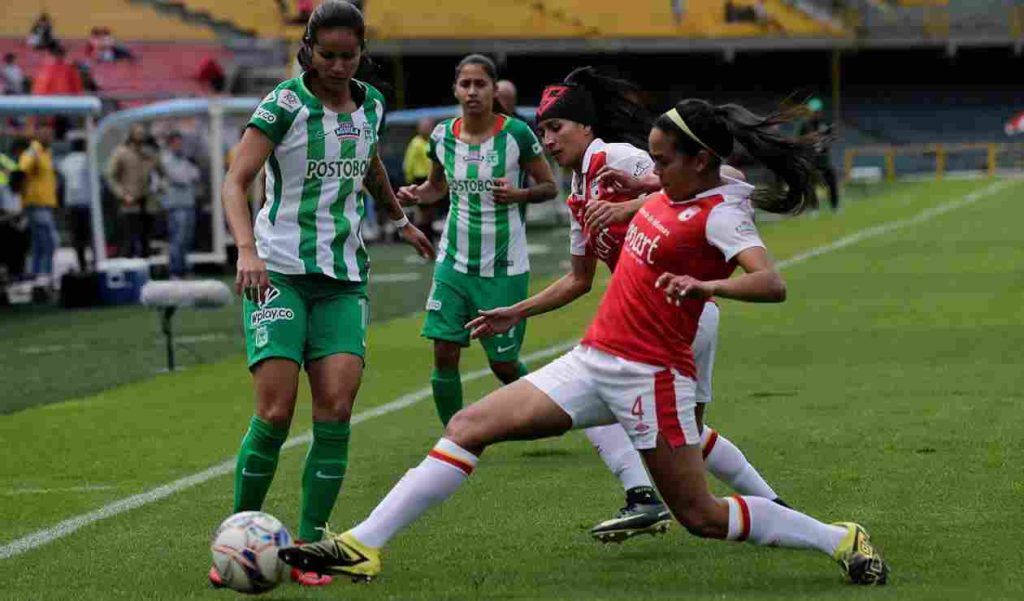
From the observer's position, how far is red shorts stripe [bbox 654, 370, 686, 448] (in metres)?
6.71

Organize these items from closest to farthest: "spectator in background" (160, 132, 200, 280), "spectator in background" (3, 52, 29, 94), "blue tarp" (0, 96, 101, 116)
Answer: "blue tarp" (0, 96, 101, 116), "spectator in background" (160, 132, 200, 280), "spectator in background" (3, 52, 29, 94)

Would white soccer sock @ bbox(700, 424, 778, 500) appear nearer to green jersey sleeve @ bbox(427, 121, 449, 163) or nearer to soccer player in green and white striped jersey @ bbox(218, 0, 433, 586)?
soccer player in green and white striped jersey @ bbox(218, 0, 433, 586)

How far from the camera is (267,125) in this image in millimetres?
7254

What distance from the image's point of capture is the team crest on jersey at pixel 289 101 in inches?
288

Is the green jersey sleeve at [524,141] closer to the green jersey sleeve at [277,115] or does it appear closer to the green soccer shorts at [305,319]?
the green soccer shorts at [305,319]

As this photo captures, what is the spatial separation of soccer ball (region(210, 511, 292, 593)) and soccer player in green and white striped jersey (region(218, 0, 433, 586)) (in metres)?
0.36

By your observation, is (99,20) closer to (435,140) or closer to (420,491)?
(435,140)

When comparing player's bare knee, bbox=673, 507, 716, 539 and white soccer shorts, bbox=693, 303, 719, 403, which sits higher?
white soccer shorts, bbox=693, 303, 719, 403

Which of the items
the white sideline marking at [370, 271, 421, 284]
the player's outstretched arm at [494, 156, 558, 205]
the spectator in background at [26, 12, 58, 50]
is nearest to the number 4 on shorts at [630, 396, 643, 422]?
the player's outstretched arm at [494, 156, 558, 205]

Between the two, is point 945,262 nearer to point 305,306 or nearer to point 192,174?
point 192,174

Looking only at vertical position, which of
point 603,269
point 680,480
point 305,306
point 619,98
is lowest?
point 603,269

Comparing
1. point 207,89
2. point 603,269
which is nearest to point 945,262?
point 603,269

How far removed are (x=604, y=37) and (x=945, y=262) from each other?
32304 millimetres

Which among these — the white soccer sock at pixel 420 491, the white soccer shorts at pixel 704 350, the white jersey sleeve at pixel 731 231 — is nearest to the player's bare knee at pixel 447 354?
the white soccer shorts at pixel 704 350
